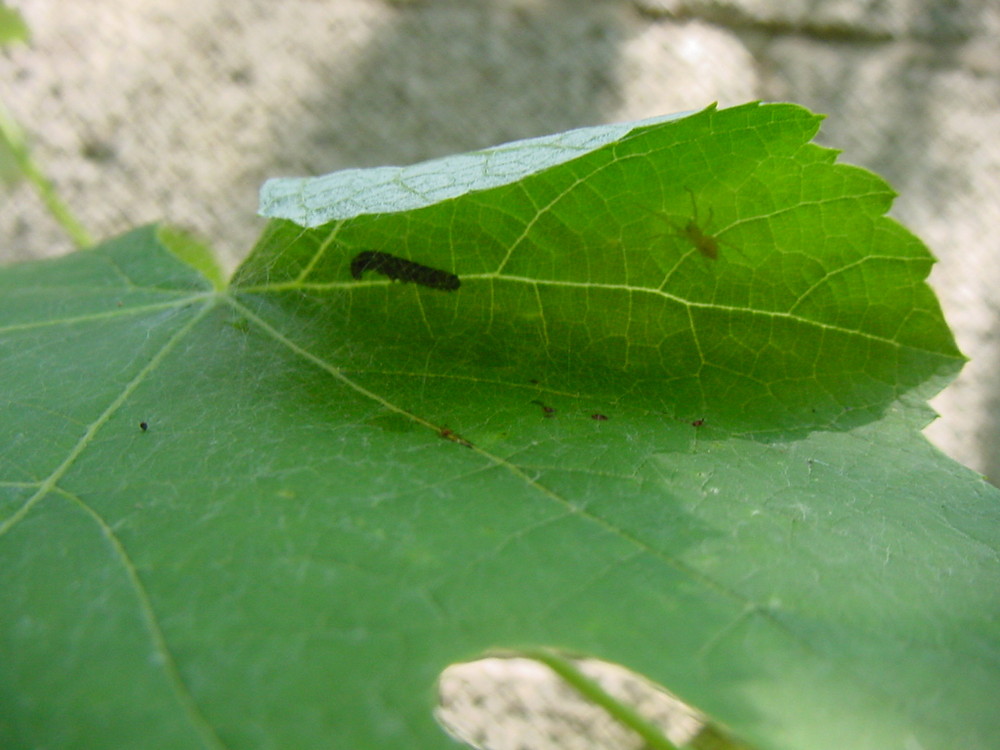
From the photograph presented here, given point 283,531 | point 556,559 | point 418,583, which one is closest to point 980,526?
point 556,559

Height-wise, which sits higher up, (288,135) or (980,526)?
(288,135)

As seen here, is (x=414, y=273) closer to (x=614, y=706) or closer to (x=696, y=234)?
(x=696, y=234)

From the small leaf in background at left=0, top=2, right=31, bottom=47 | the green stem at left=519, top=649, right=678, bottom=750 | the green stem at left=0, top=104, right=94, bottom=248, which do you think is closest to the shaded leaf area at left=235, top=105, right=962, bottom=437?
the green stem at left=519, top=649, right=678, bottom=750

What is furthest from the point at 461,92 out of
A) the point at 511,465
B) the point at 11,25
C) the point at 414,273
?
the point at 511,465

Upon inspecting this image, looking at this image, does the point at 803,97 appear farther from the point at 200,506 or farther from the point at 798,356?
the point at 200,506

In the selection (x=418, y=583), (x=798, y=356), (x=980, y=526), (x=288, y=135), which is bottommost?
(x=980, y=526)

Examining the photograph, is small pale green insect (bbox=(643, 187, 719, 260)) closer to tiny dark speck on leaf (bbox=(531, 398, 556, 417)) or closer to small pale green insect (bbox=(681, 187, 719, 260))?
small pale green insect (bbox=(681, 187, 719, 260))

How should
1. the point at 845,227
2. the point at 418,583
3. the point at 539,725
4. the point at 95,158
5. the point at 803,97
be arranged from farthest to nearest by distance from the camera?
the point at 803,97
the point at 95,158
the point at 539,725
the point at 845,227
the point at 418,583
